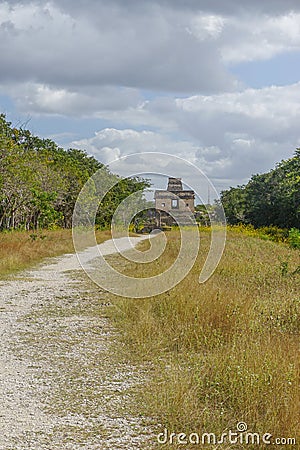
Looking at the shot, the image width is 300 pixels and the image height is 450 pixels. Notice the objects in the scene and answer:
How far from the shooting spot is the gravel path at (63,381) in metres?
4.50

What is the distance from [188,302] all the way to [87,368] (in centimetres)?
234

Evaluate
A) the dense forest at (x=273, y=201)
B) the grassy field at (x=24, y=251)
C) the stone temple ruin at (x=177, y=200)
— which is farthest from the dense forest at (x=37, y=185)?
the dense forest at (x=273, y=201)

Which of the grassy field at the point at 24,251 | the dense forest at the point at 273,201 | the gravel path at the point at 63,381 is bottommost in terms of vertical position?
the gravel path at the point at 63,381

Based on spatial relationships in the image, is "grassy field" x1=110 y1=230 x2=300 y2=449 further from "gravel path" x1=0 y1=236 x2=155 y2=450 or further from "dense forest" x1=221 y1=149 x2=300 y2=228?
"dense forest" x1=221 y1=149 x2=300 y2=228

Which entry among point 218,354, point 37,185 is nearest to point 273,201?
point 37,185

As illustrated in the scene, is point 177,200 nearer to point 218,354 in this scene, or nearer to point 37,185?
point 218,354

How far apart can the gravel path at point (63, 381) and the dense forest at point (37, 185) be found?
4829 mm

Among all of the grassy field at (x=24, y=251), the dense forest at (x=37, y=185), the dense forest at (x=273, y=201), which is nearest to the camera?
the grassy field at (x=24, y=251)

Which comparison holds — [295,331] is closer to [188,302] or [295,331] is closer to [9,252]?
[188,302]

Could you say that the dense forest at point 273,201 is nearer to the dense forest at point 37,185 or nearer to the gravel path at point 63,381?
the dense forest at point 37,185

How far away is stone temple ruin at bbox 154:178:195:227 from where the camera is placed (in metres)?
13.9

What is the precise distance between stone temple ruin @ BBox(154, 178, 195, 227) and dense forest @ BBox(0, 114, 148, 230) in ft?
2.29

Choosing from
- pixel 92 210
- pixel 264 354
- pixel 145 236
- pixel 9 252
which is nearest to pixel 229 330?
pixel 264 354

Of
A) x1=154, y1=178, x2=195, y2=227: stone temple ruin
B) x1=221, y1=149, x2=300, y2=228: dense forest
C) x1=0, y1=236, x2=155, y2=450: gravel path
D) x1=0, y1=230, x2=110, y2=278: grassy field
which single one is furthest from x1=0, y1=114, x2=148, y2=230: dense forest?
x1=221, y1=149, x2=300, y2=228: dense forest
